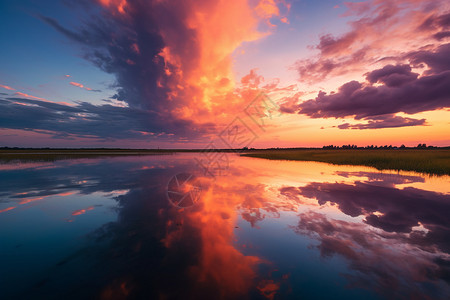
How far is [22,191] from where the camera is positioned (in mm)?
11562

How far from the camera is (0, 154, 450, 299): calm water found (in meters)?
3.65

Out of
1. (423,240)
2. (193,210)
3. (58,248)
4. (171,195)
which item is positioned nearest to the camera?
(58,248)

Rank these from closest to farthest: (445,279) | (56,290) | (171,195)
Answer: (56,290) < (445,279) < (171,195)

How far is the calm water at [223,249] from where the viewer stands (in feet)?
12.0

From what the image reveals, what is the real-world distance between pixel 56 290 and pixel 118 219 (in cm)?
380

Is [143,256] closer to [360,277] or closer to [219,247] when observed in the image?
[219,247]

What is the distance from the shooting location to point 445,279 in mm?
3945

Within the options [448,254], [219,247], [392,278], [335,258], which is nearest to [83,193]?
[219,247]

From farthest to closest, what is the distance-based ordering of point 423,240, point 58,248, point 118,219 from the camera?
point 118,219, point 423,240, point 58,248

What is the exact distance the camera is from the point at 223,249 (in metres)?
5.20

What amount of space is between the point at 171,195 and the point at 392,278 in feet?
32.4

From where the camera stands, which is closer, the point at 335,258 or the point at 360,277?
the point at 360,277

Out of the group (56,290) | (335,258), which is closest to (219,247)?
(335,258)

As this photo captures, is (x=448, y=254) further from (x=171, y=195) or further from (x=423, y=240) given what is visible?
(x=171, y=195)
